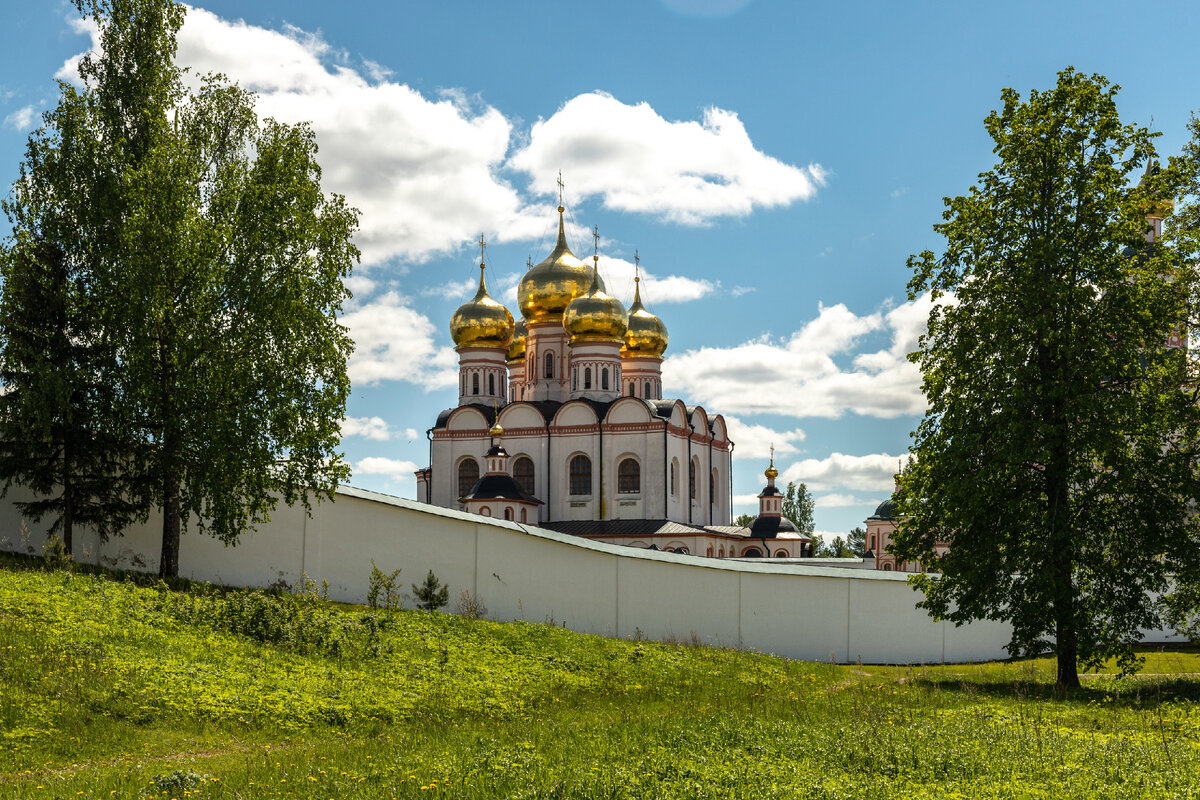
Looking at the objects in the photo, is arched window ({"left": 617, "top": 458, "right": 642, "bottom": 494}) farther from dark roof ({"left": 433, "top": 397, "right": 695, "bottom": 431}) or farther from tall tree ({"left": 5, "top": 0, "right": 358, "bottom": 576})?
tall tree ({"left": 5, "top": 0, "right": 358, "bottom": 576})

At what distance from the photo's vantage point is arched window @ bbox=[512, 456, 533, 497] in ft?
148

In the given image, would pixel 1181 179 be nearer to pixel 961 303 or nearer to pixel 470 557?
pixel 961 303

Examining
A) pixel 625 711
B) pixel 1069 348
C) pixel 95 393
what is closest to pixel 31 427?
pixel 95 393

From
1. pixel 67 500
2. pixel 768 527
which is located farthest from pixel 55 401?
pixel 768 527

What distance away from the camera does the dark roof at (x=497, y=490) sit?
139ft

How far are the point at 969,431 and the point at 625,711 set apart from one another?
264 inches

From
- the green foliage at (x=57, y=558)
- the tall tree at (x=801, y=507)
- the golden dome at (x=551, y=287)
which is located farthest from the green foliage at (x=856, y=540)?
the green foliage at (x=57, y=558)

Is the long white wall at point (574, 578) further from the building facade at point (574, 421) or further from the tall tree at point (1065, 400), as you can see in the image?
the building facade at point (574, 421)

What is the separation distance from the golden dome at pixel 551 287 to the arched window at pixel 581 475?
7.85 m

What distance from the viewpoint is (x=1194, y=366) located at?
603 inches

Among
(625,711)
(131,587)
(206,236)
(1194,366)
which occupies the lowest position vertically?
(625,711)

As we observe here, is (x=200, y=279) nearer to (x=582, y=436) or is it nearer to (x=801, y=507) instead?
(x=582, y=436)

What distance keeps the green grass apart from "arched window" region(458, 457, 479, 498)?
3042 cm

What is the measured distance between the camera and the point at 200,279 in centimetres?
1661
